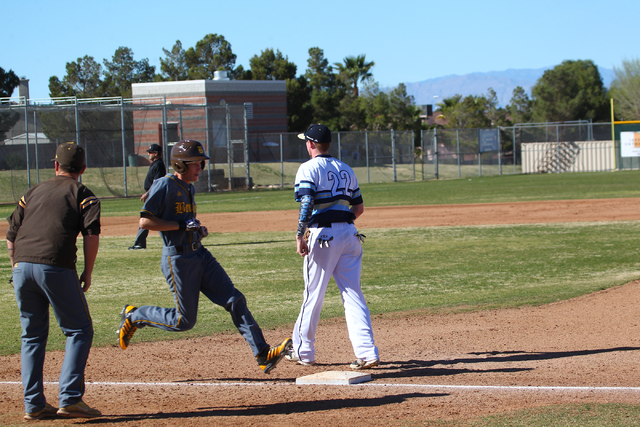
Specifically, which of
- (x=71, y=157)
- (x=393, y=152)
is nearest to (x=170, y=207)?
(x=71, y=157)

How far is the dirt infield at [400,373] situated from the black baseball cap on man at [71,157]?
5.51 feet

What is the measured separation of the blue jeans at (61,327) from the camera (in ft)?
13.8

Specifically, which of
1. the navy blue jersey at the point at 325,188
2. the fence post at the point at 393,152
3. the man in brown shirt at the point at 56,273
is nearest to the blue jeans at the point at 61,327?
the man in brown shirt at the point at 56,273

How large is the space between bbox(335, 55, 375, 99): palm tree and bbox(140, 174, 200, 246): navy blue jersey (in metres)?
65.4

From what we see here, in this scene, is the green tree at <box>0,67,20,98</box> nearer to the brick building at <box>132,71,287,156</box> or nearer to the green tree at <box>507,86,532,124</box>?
the brick building at <box>132,71,287,156</box>

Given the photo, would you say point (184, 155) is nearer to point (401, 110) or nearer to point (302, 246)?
point (302, 246)

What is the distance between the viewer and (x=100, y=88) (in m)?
68.7

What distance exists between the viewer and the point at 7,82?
53375 millimetres

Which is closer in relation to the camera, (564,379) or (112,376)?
(564,379)

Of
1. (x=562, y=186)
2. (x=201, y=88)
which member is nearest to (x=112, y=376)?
(x=562, y=186)

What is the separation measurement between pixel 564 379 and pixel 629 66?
68905 millimetres

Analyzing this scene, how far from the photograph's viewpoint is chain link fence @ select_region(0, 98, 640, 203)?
27141 millimetres

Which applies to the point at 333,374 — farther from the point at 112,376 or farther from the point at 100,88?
the point at 100,88

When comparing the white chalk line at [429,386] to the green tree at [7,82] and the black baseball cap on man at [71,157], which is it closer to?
the black baseball cap on man at [71,157]
